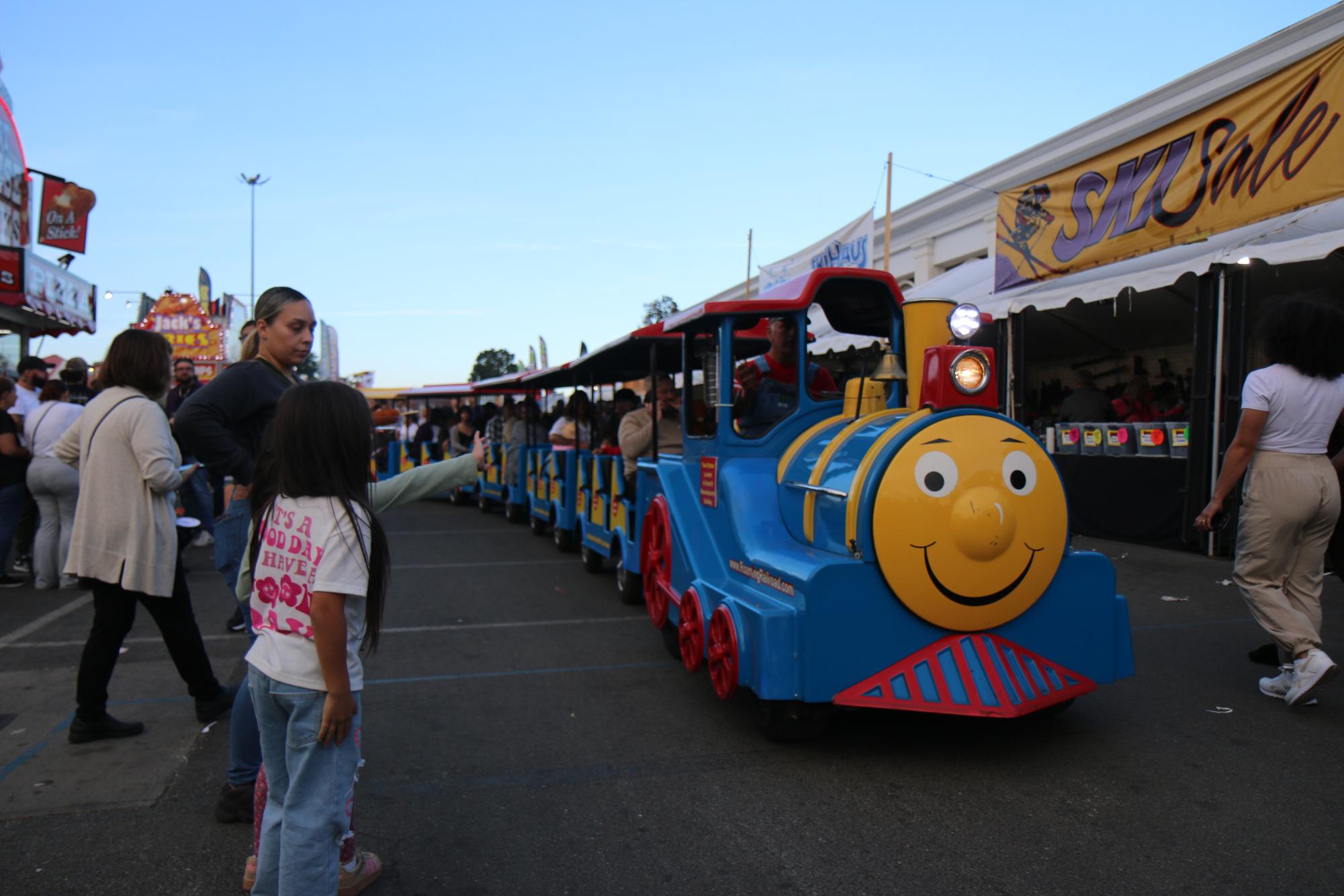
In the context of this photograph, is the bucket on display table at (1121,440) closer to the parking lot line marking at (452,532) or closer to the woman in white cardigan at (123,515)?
the parking lot line marking at (452,532)

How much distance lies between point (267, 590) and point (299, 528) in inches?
7.6

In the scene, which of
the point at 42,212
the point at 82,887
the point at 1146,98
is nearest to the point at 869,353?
the point at 82,887

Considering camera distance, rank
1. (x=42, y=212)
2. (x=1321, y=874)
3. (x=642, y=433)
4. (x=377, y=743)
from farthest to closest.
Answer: (x=42, y=212)
(x=642, y=433)
(x=377, y=743)
(x=1321, y=874)

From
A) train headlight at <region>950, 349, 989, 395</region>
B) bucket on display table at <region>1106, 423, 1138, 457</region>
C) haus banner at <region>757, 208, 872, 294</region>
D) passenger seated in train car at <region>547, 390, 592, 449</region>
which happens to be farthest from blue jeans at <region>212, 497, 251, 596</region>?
haus banner at <region>757, 208, 872, 294</region>

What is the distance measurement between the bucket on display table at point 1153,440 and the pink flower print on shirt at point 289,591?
27.5 ft

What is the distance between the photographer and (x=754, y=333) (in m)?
6.91

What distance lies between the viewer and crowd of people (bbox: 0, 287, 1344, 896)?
214 cm

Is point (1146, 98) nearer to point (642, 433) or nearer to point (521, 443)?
point (521, 443)

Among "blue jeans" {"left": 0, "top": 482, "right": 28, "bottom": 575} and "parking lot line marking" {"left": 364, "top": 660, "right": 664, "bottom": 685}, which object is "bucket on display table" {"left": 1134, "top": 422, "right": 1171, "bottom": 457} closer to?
"parking lot line marking" {"left": 364, "top": 660, "right": 664, "bottom": 685}

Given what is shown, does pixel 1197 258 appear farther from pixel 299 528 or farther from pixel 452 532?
pixel 452 532

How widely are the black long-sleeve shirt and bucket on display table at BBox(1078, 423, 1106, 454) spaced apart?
843 cm

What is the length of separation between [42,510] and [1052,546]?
25.4 ft

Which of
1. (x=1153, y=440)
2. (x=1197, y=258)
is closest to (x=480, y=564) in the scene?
(x=1153, y=440)

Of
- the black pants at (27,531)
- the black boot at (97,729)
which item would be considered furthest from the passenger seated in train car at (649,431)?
the black pants at (27,531)
